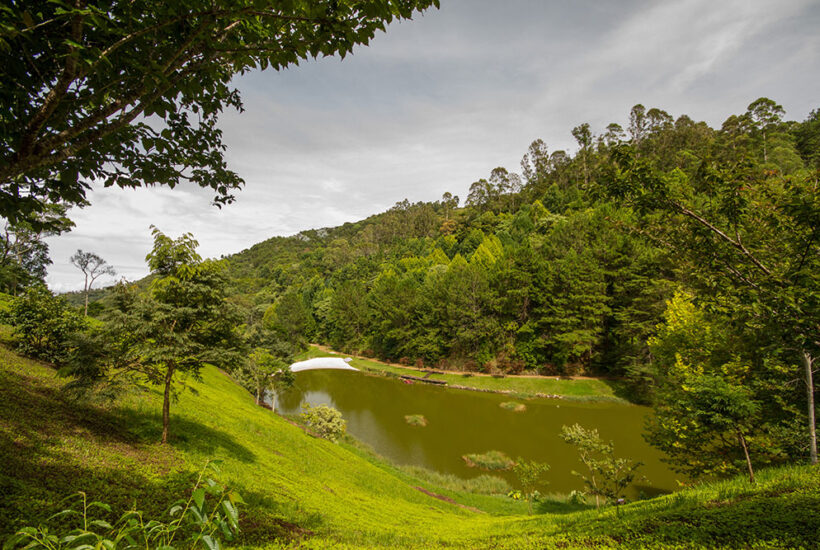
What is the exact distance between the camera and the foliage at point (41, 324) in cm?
1019

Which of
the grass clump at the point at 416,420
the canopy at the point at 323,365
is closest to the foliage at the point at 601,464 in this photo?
the grass clump at the point at 416,420

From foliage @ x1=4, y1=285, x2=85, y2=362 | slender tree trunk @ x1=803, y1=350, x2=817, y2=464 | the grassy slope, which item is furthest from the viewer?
foliage @ x1=4, y1=285, x2=85, y2=362

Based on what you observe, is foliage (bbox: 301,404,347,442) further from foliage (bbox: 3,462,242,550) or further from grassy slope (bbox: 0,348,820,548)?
foliage (bbox: 3,462,242,550)

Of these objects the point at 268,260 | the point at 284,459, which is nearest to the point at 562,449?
the point at 284,459

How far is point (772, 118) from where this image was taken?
51031 millimetres

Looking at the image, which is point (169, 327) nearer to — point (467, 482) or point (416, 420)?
point (467, 482)

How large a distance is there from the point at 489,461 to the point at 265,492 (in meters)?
14.6

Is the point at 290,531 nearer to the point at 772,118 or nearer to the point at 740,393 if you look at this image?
the point at 740,393

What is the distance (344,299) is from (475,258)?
25398 millimetres

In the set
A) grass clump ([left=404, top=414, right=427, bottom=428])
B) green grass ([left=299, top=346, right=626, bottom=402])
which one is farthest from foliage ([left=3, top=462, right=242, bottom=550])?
green grass ([left=299, top=346, right=626, bottom=402])

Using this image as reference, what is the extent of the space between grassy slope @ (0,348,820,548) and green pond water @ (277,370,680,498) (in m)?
9.81

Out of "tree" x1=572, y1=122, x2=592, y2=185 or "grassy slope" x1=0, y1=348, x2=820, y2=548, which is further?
"tree" x1=572, y1=122, x2=592, y2=185

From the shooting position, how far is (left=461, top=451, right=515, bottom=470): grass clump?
17.7m

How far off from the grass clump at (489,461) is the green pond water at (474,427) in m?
0.45
